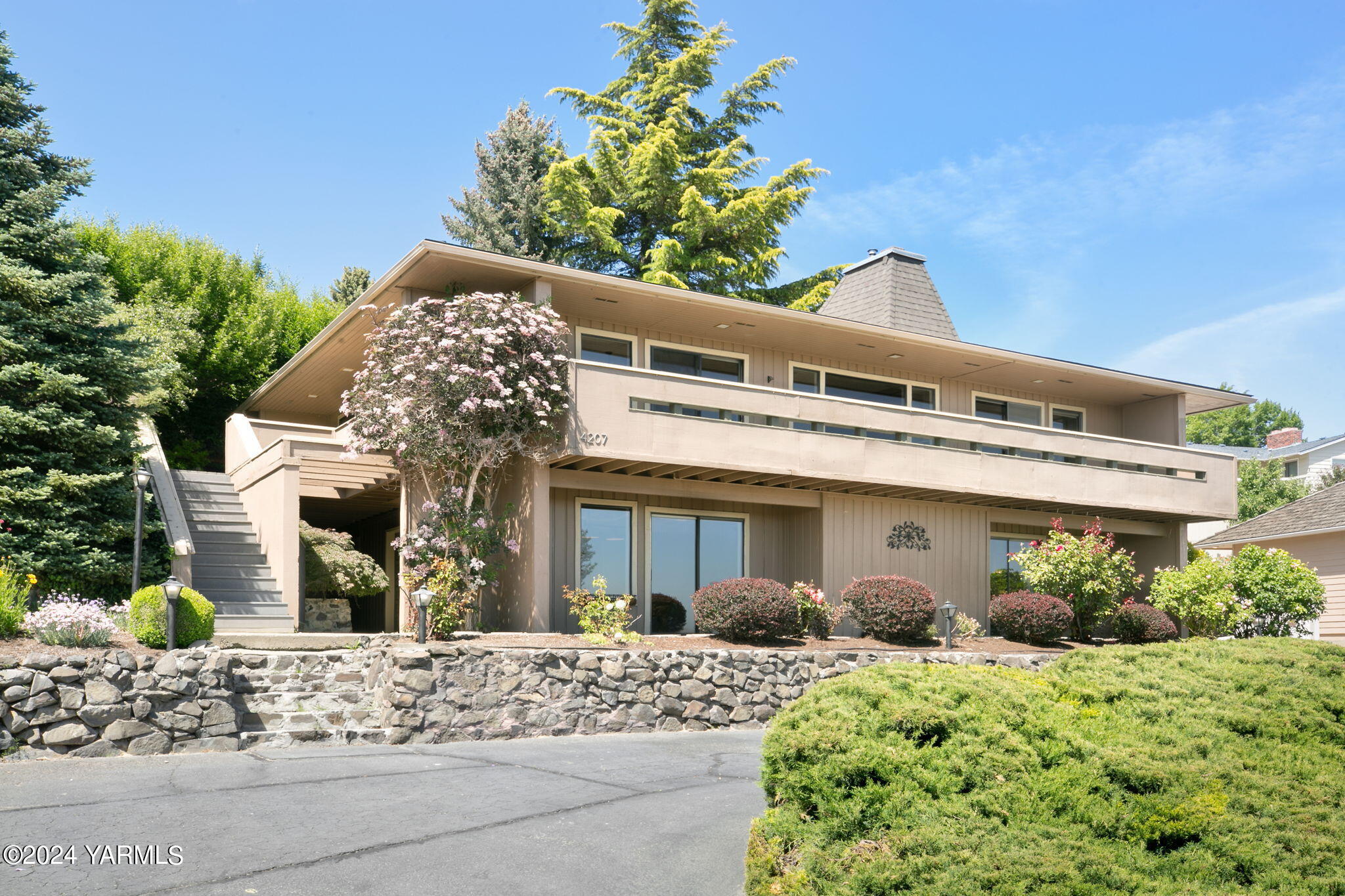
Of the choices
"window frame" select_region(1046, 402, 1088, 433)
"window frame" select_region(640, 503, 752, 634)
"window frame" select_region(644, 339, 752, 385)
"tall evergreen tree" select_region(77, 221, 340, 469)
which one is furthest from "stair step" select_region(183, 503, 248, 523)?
"window frame" select_region(1046, 402, 1088, 433)

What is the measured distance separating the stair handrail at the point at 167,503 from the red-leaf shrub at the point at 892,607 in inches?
384

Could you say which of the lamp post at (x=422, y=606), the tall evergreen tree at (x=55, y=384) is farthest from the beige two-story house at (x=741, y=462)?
the lamp post at (x=422, y=606)

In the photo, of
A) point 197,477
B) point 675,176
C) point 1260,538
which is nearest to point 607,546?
point 197,477

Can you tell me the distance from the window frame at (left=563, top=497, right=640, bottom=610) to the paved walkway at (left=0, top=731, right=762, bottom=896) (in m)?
6.07

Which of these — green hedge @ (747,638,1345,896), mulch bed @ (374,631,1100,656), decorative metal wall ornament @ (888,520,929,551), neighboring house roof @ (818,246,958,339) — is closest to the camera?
green hedge @ (747,638,1345,896)

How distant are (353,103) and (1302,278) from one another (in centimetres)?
2289

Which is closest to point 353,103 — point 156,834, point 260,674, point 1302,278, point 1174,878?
point 260,674

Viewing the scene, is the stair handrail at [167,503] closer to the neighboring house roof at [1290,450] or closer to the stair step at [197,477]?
the stair step at [197,477]

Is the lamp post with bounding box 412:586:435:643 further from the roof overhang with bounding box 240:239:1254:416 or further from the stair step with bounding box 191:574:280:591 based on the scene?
the roof overhang with bounding box 240:239:1254:416

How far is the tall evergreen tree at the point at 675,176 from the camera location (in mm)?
27016

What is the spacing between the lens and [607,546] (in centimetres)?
1636

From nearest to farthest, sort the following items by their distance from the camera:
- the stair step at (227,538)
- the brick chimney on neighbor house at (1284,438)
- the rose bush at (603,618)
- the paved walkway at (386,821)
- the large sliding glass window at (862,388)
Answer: the paved walkway at (386,821) < the rose bush at (603,618) < the stair step at (227,538) < the large sliding glass window at (862,388) < the brick chimney on neighbor house at (1284,438)

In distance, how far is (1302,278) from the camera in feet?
83.1

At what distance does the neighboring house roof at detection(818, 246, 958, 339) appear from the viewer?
21.5 meters
